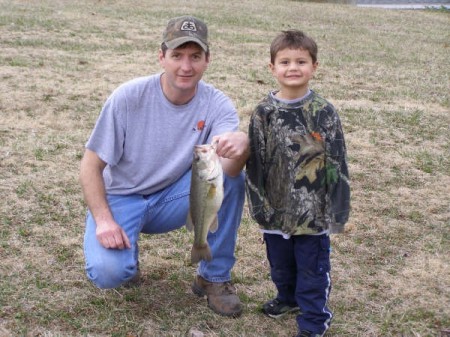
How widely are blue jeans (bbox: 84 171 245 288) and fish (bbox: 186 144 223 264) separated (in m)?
0.26

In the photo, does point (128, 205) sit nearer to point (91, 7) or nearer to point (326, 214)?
point (326, 214)

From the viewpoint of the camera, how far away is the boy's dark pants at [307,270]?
3.17 meters

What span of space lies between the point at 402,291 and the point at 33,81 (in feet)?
18.4

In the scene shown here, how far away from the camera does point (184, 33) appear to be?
334 cm

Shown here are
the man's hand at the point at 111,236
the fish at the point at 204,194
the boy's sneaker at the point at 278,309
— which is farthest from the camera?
the boy's sneaker at the point at 278,309

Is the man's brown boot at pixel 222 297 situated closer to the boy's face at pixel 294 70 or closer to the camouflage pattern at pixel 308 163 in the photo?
the camouflage pattern at pixel 308 163

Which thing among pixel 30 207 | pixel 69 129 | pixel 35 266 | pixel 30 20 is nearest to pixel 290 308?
pixel 35 266

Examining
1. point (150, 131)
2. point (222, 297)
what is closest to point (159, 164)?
point (150, 131)

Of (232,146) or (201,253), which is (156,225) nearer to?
(201,253)

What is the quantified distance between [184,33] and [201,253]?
1068mm

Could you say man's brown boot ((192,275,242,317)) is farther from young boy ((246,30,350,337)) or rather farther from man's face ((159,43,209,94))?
man's face ((159,43,209,94))

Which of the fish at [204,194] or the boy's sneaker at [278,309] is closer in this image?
the fish at [204,194]

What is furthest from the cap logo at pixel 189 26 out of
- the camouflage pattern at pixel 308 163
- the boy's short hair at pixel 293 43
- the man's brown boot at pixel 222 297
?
the man's brown boot at pixel 222 297

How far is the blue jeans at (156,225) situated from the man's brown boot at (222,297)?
0.03 m
